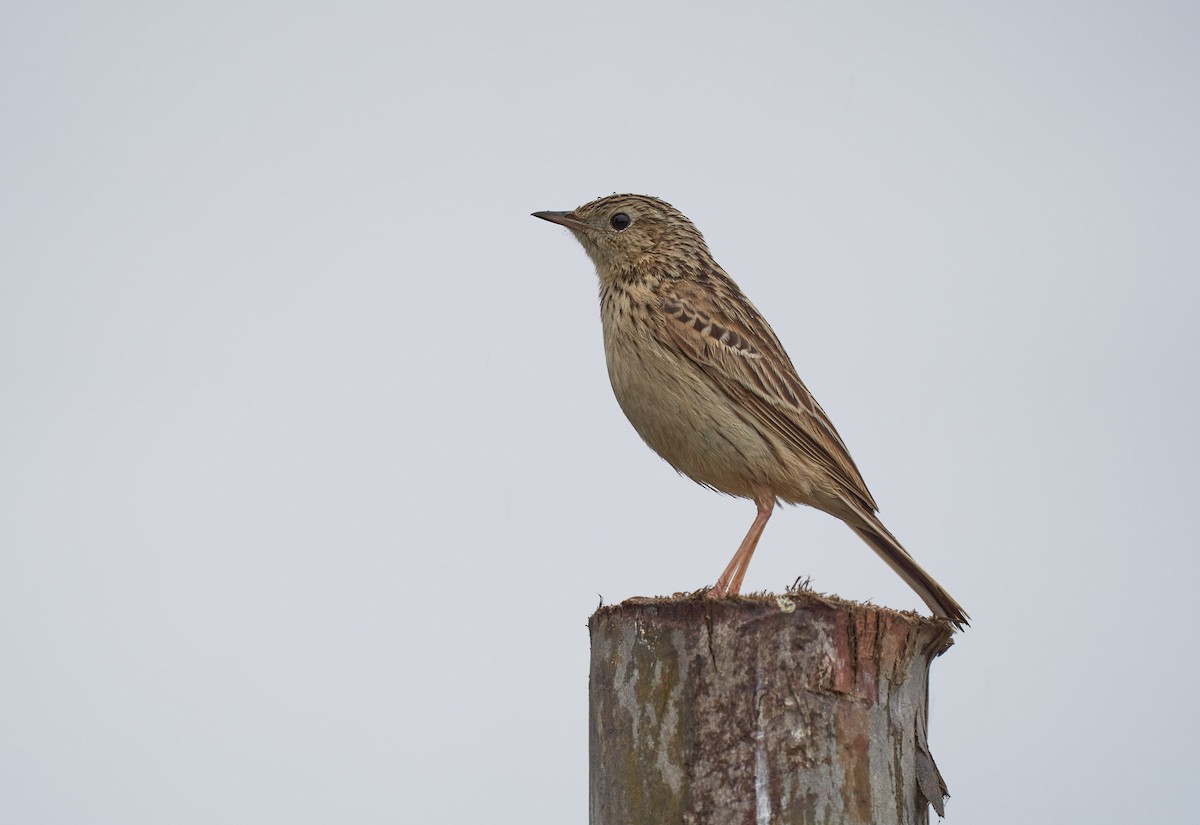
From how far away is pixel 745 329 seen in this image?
8.40 metres

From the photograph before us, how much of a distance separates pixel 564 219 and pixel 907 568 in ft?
11.8

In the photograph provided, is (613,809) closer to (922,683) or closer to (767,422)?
(922,683)

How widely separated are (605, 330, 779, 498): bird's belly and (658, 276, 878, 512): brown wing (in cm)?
10

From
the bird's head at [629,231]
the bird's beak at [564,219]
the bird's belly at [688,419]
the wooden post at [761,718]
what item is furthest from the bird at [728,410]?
the wooden post at [761,718]

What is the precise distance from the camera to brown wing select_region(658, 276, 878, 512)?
26.0 ft

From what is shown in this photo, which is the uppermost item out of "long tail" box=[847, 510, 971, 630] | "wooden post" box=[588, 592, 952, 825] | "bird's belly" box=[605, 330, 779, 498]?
"bird's belly" box=[605, 330, 779, 498]

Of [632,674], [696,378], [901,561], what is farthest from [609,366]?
[632,674]

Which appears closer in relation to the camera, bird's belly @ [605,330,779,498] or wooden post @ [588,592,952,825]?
wooden post @ [588,592,952,825]

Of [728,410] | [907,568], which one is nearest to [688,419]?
[728,410]

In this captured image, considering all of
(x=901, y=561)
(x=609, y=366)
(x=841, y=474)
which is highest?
(x=609, y=366)

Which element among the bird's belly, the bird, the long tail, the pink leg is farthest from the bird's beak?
the long tail

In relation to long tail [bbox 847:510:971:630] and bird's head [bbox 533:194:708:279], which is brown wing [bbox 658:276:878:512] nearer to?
long tail [bbox 847:510:971:630]

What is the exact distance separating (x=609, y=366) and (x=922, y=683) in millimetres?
3393

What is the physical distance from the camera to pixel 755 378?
803cm
